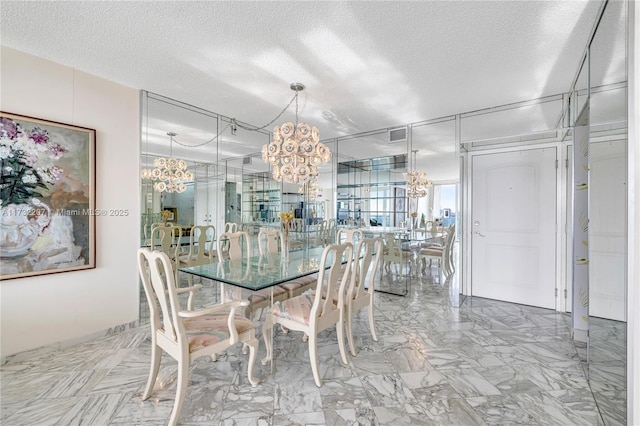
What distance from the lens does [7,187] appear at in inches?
88.7

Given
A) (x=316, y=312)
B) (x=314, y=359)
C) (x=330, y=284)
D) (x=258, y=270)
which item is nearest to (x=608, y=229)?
(x=330, y=284)

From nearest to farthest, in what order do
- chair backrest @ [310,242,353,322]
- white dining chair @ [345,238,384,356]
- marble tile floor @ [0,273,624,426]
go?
marble tile floor @ [0,273,624,426] < chair backrest @ [310,242,353,322] < white dining chair @ [345,238,384,356]

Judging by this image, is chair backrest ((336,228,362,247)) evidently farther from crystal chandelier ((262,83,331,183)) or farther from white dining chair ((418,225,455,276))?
white dining chair ((418,225,455,276))

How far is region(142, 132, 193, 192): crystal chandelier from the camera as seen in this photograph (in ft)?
10.5

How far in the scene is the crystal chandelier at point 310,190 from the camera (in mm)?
5023

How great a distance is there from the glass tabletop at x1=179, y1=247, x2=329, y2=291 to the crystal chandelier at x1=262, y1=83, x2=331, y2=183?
0.91 meters

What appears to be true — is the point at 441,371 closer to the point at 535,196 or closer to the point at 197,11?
the point at 535,196

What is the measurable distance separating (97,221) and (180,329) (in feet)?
6.51

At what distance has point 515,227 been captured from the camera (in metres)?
3.66

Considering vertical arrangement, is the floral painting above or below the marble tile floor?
above

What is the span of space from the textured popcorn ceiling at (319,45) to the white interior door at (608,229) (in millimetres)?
1073

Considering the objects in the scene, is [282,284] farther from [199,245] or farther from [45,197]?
[45,197]

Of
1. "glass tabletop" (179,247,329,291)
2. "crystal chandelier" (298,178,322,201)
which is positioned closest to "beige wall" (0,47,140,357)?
"glass tabletop" (179,247,329,291)

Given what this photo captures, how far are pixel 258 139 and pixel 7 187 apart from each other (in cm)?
305
